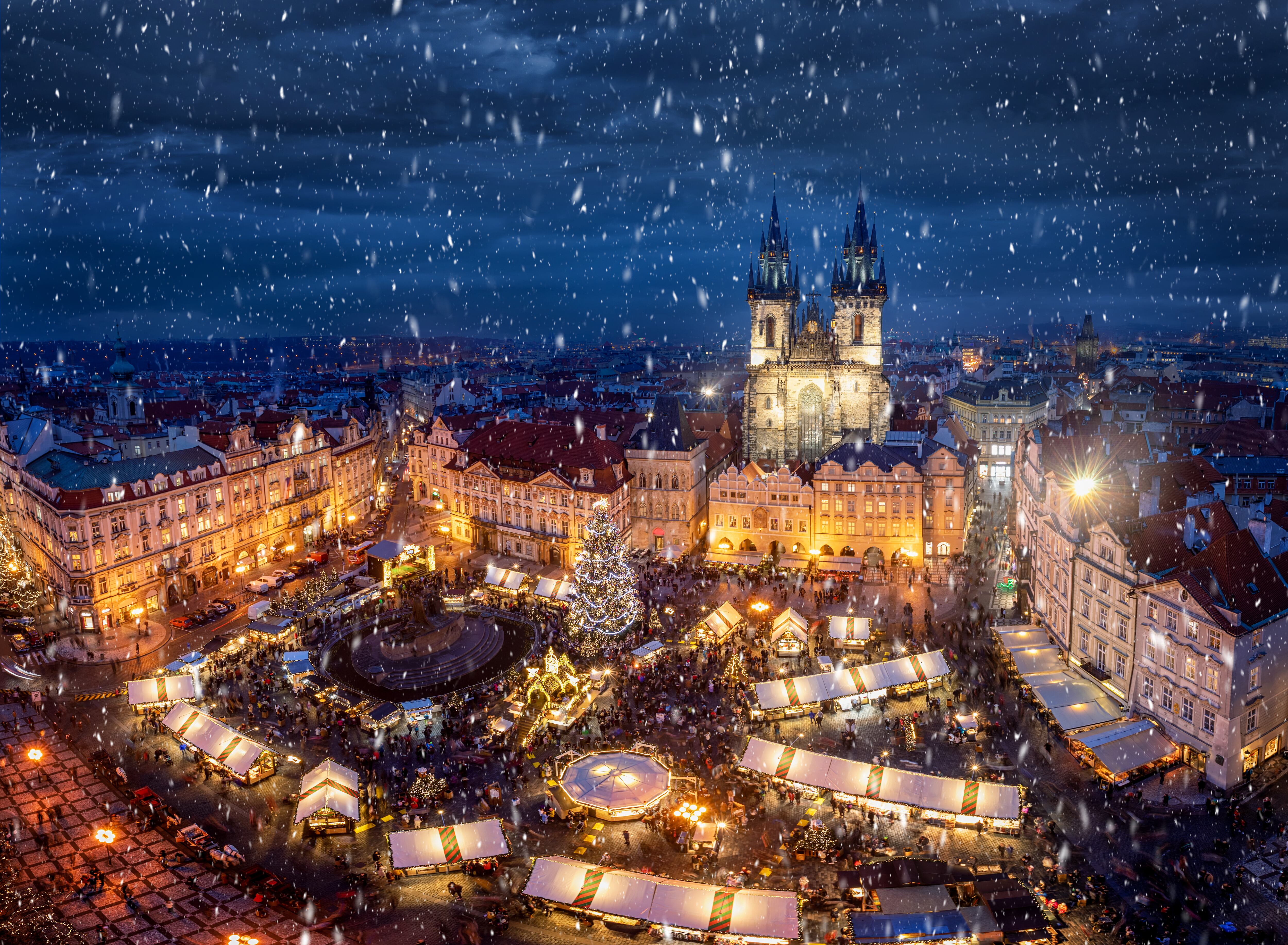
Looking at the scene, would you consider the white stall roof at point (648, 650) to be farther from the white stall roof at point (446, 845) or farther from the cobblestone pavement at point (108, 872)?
the cobblestone pavement at point (108, 872)

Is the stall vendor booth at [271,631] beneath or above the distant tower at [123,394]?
beneath

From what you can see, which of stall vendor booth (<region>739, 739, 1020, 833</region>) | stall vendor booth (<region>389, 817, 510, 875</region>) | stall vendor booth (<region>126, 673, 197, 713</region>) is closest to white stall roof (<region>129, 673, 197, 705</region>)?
stall vendor booth (<region>126, 673, 197, 713</region>)

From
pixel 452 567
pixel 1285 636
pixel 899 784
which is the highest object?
pixel 1285 636

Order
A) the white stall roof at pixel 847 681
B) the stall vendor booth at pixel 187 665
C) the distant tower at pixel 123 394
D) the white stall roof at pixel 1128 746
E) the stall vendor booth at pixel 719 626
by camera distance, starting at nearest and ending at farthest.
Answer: the white stall roof at pixel 1128 746 < the white stall roof at pixel 847 681 < the stall vendor booth at pixel 187 665 < the stall vendor booth at pixel 719 626 < the distant tower at pixel 123 394

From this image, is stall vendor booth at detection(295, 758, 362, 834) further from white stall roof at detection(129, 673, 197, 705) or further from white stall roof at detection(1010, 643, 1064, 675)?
white stall roof at detection(1010, 643, 1064, 675)

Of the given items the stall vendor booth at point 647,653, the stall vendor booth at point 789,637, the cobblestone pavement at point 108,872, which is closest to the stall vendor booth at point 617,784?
the cobblestone pavement at point 108,872

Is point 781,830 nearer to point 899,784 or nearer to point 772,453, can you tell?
point 899,784

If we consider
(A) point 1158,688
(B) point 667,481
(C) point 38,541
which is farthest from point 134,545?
(A) point 1158,688
